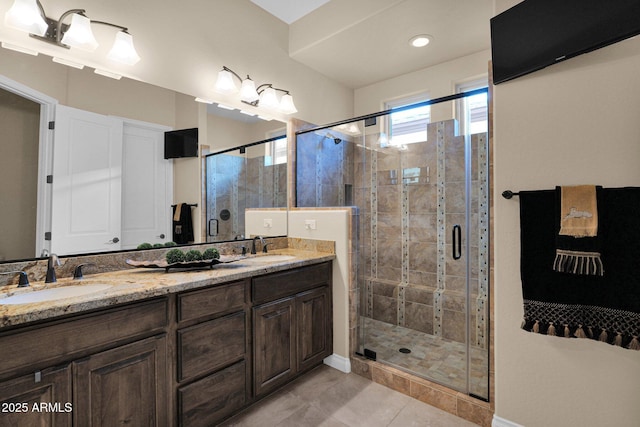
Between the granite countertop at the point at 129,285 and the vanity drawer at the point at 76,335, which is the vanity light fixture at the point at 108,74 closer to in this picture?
the granite countertop at the point at 129,285

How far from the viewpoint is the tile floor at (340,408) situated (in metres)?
1.82

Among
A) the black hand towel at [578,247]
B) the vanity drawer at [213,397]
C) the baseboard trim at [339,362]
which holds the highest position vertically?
the black hand towel at [578,247]

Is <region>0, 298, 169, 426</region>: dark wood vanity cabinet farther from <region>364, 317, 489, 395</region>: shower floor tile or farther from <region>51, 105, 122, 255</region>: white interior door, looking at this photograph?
<region>364, 317, 489, 395</region>: shower floor tile

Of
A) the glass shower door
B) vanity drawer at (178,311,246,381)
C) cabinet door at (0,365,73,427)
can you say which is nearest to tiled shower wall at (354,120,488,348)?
the glass shower door

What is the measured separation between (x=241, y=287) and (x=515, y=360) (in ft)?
5.21

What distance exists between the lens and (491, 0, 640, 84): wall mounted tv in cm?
133

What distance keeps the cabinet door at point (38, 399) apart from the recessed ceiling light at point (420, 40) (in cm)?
319

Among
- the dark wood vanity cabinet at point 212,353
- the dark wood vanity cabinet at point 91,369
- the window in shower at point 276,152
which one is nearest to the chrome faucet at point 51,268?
the dark wood vanity cabinet at point 91,369

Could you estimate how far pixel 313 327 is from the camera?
229cm

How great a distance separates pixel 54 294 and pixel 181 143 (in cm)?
118

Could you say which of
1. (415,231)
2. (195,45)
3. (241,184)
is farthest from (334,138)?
(195,45)

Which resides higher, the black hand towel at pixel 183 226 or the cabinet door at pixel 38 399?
the black hand towel at pixel 183 226

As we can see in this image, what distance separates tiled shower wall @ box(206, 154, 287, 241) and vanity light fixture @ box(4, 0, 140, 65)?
83 cm

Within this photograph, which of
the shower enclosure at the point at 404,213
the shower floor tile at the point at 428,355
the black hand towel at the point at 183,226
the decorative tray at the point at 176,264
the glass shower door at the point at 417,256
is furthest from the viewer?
the shower enclosure at the point at 404,213
